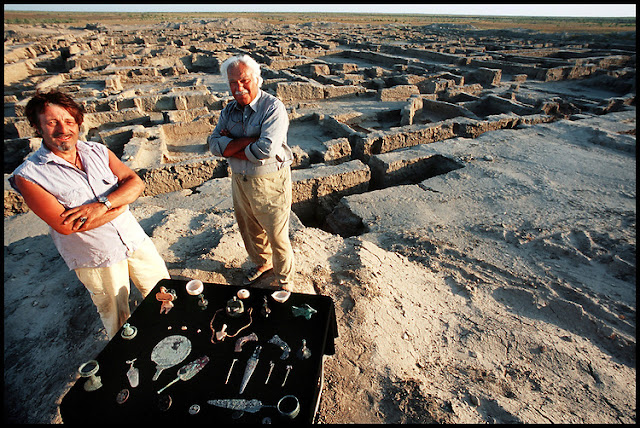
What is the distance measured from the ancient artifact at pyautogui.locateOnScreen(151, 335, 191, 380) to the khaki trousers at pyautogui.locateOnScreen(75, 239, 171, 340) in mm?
810

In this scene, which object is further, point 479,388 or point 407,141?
point 407,141

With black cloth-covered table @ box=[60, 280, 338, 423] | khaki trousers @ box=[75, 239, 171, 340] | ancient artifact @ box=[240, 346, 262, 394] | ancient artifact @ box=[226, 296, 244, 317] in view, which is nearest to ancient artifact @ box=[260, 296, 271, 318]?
black cloth-covered table @ box=[60, 280, 338, 423]

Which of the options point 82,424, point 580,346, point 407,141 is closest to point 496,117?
point 407,141

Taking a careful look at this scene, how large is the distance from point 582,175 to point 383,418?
6788 mm

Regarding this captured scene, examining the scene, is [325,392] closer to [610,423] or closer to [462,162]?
[610,423]

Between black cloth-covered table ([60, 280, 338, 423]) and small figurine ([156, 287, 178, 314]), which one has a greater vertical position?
small figurine ([156, 287, 178, 314])

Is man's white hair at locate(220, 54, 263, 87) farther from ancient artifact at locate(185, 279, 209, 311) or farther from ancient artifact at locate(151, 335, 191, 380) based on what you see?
ancient artifact at locate(151, 335, 191, 380)

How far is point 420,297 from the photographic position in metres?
3.51

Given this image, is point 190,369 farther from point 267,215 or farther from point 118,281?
point 267,215

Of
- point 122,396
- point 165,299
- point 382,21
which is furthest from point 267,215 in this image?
point 382,21

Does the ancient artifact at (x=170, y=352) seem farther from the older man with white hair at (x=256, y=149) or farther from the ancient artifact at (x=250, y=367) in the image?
the older man with white hair at (x=256, y=149)

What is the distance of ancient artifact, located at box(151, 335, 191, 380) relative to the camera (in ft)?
5.71

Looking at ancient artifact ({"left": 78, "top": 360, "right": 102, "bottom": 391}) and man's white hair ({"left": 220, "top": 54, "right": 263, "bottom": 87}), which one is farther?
man's white hair ({"left": 220, "top": 54, "right": 263, "bottom": 87})

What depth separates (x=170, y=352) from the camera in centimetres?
180
